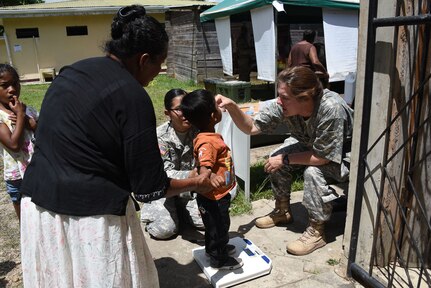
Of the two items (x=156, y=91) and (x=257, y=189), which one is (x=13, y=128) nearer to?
(x=257, y=189)

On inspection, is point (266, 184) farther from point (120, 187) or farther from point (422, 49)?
point (120, 187)

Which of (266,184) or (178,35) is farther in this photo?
(178,35)

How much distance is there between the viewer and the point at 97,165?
150 cm

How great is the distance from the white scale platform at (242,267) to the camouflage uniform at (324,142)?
0.50 m

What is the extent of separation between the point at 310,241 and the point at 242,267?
22.4 inches

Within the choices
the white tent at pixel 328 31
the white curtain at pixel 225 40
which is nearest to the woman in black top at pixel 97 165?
the white tent at pixel 328 31

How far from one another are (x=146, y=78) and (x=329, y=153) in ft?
5.00

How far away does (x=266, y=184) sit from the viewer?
13.1ft

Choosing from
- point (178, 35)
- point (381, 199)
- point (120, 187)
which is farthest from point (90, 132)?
point (178, 35)

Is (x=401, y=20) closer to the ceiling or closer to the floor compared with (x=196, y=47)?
closer to the ceiling

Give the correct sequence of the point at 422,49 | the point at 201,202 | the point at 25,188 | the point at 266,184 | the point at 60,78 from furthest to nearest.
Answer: the point at 266,184 < the point at 201,202 < the point at 422,49 < the point at 25,188 < the point at 60,78

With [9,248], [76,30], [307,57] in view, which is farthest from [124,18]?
[76,30]

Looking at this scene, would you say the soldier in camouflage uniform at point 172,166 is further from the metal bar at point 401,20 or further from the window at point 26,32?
the window at point 26,32

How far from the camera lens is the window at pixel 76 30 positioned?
15.4 metres
